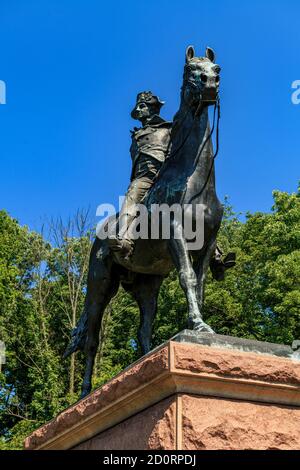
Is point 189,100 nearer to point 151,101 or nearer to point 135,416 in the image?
point 151,101

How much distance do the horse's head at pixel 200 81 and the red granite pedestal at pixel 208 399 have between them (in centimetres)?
259

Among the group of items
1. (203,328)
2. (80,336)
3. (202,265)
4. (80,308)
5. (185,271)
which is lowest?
(203,328)

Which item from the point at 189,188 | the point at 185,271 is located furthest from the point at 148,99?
the point at 185,271

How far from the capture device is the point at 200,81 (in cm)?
701

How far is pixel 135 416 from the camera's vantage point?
5.97 m

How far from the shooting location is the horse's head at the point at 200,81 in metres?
6.97

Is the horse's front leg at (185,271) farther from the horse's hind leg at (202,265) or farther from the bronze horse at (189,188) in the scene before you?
the horse's hind leg at (202,265)

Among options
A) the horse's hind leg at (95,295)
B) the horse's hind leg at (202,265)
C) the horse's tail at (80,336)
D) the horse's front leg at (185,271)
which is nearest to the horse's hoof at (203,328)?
the horse's front leg at (185,271)

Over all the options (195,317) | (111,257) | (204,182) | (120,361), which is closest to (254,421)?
(195,317)

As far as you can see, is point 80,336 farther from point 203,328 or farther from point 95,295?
point 203,328

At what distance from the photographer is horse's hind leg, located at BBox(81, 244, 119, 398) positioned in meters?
8.20

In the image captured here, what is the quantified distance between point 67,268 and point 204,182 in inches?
808

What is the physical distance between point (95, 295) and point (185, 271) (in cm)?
207

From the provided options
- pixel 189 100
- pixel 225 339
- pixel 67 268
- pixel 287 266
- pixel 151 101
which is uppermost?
pixel 67 268
